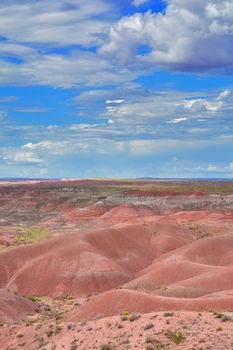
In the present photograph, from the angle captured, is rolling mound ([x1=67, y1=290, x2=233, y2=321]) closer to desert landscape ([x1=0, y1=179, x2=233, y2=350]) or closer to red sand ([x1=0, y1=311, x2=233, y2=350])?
desert landscape ([x1=0, y1=179, x2=233, y2=350])

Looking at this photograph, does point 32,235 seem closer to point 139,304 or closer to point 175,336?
point 139,304

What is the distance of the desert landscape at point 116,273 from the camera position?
100 ft

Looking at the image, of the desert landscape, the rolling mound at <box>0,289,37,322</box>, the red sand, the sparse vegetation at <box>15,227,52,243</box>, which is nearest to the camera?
the red sand

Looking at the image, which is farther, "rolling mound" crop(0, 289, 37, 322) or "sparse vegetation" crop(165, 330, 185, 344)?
"rolling mound" crop(0, 289, 37, 322)

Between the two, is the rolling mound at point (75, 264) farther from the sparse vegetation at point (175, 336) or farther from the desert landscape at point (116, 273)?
the sparse vegetation at point (175, 336)

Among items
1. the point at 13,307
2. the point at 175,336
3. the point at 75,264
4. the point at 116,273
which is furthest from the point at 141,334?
the point at 75,264

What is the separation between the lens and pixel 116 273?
7831cm

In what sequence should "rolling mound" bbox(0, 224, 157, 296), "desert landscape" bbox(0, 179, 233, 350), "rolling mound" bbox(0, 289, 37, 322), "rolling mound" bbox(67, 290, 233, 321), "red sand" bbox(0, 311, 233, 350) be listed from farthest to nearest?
1. "rolling mound" bbox(0, 224, 157, 296)
2. "rolling mound" bbox(0, 289, 37, 322)
3. "rolling mound" bbox(67, 290, 233, 321)
4. "desert landscape" bbox(0, 179, 233, 350)
5. "red sand" bbox(0, 311, 233, 350)

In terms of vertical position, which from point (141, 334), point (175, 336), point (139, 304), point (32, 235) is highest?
point (175, 336)

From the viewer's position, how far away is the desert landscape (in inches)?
1202

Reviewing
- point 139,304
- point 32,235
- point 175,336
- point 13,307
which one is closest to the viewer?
point 175,336

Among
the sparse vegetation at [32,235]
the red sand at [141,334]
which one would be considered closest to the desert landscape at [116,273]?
the red sand at [141,334]

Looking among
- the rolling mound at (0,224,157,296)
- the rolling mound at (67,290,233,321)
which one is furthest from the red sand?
the rolling mound at (0,224,157,296)

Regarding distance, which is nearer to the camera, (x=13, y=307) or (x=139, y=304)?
(x=139, y=304)
